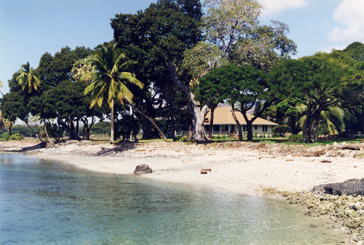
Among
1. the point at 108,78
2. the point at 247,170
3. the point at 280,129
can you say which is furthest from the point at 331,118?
the point at 247,170

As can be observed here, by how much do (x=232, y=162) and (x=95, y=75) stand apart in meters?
22.3

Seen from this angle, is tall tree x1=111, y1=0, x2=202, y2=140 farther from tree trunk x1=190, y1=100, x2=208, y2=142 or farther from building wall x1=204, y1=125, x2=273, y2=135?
building wall x1=204, y1=125, x2=273, y2=135

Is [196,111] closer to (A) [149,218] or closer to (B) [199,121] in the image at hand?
(B) [199,121]

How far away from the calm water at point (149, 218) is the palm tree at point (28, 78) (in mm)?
44175

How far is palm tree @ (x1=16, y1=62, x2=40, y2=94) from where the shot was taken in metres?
59.0

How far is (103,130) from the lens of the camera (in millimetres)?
111625

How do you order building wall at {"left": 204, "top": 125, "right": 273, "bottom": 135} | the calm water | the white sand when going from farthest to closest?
building wall at {"left": 204, "top": 125, "right": 273, "bottom": 135}, the white sand, the calm water

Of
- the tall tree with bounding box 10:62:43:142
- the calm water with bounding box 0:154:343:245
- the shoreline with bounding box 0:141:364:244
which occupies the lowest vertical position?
the calm water with bounding box 0:154:343:245

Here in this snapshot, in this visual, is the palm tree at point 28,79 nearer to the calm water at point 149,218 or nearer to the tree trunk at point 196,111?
the tree trunk at point 196,111

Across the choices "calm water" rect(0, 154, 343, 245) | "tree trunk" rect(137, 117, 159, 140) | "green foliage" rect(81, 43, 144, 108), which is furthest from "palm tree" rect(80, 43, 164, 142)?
"calm water" rect(0, 154, 343, 245)

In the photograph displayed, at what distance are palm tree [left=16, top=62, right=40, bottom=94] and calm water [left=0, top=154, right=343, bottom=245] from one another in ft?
145

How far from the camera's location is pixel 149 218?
42.5ft

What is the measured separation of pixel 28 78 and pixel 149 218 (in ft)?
176

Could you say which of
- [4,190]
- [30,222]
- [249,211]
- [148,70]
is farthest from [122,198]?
[148,70]
